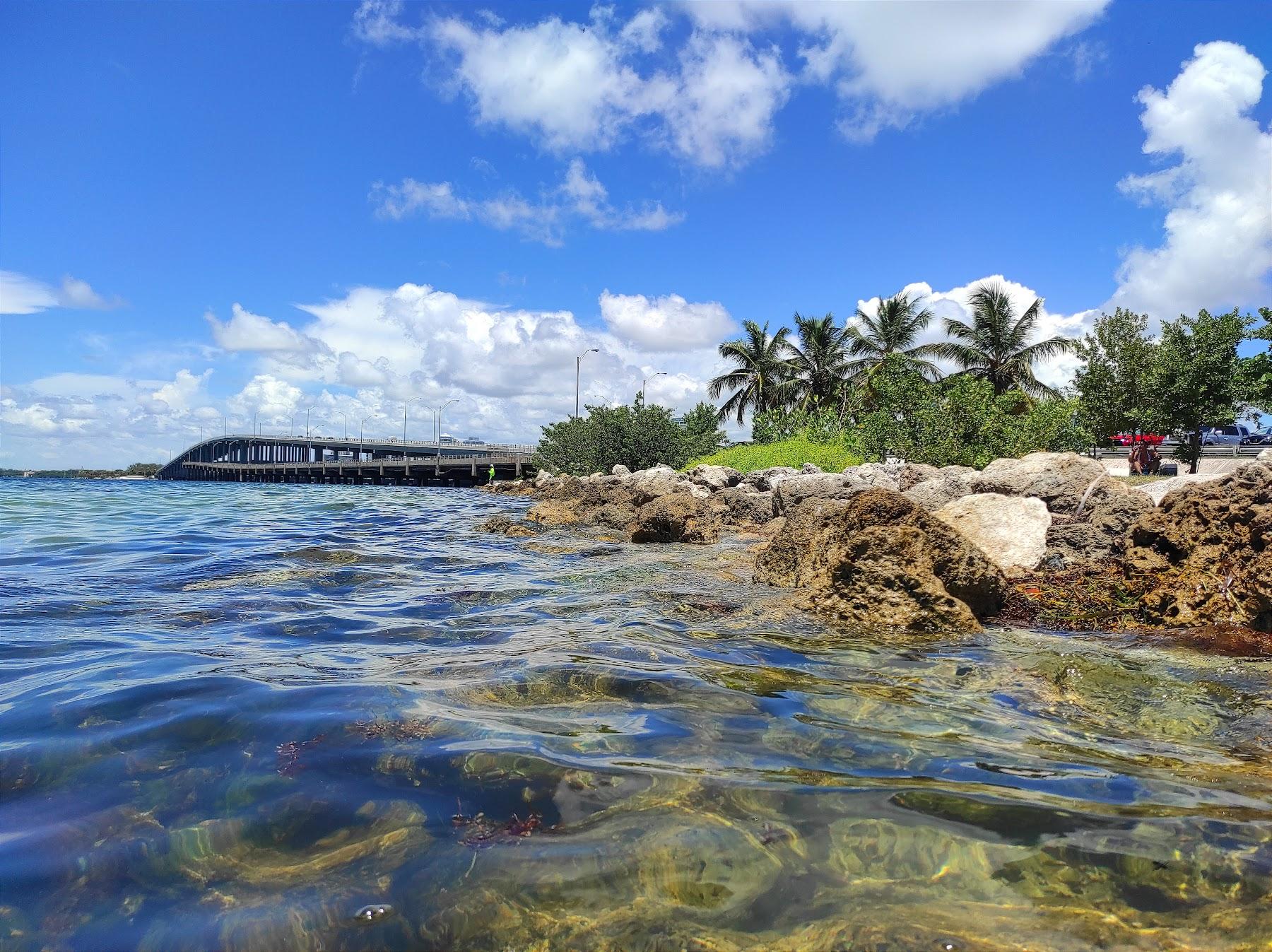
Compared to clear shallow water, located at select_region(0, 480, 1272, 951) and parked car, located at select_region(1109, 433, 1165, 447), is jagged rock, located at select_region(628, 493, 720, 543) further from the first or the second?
parked car, located at select_region(1109, 433, 1165, 447)

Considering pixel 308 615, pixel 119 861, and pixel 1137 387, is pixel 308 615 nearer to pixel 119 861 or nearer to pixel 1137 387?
pixel 119 861

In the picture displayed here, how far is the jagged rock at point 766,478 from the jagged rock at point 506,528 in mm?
6660

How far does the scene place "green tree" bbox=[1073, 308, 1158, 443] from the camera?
102 ft

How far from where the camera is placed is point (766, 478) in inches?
765

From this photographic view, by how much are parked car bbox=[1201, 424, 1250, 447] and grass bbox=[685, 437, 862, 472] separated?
2221cm

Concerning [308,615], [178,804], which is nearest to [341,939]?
[178,804]

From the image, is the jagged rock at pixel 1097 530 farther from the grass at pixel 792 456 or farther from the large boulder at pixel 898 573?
the grass at pixel 792 456

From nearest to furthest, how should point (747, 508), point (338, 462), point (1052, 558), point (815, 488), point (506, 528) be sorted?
point (1052, 558) < point (815, 488) < point (506, 528) < point (747, 508) < point (338, 462)

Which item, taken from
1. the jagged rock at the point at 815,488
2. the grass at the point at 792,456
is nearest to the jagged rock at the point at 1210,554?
the jagged rock at the point at 815,488

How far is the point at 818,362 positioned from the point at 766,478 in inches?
1076

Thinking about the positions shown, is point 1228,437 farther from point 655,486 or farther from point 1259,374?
point 655,486

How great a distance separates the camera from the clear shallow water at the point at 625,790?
5.90ft

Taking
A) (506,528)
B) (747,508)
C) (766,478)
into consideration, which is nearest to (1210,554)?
(747,508)

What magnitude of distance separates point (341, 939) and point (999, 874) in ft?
5.65
